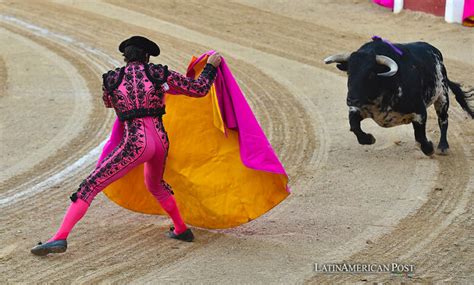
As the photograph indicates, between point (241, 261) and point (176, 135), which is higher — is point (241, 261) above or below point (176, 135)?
below

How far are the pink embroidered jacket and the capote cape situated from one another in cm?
38

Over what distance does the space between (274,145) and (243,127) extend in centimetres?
241

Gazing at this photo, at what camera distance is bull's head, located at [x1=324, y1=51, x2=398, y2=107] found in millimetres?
8492

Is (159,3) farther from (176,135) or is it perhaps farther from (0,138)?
(176,135)

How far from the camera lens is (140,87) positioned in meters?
6.49

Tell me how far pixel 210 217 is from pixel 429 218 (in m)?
1.76

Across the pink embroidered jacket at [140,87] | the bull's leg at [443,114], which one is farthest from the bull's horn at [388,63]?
the pink embroidered jacket at [140,87]

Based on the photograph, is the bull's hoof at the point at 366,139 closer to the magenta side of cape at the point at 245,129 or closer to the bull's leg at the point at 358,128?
the bull's leg at the point at 358,128

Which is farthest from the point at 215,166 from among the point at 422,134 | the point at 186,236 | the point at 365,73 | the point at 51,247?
the point at 422,134

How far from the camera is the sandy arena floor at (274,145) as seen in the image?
6.70 meters

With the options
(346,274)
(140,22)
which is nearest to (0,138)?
(346,274)

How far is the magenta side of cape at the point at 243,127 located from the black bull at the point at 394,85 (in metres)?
1.68

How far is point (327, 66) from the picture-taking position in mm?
12656

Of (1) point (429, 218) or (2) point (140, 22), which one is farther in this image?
(2) point (140, 22)
